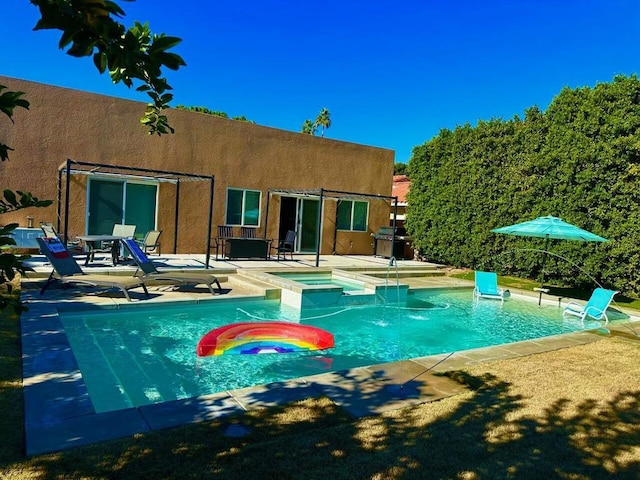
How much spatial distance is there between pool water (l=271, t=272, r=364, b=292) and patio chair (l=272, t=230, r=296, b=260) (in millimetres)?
2522

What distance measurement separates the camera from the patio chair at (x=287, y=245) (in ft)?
53.3

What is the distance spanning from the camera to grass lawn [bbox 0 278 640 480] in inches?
118

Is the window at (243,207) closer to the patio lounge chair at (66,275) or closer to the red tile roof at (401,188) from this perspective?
the patio lounge chair at (66,275)

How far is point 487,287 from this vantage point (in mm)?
12430

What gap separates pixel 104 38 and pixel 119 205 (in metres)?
14.1

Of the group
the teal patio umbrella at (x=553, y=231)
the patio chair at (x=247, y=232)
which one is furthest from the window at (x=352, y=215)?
the teal patio umbrella at (x=553, y=231)

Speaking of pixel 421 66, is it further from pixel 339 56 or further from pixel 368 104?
pixel 368 104

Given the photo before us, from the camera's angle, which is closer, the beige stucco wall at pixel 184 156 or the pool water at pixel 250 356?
the pool water at pixel 250 356

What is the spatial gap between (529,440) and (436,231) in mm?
14528

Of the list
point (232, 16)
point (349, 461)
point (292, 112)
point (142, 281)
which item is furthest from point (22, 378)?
point (292, 112)

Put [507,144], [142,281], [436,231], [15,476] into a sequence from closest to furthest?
1. [15,476]
2. [142,281]
3. [507,144]
4. [436,231]

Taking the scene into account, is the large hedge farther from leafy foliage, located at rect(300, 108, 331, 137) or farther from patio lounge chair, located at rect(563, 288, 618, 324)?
leafy foliage, located at rect(300, 108, 331, 137)

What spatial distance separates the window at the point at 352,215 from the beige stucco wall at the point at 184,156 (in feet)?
1.17

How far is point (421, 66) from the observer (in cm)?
2117
